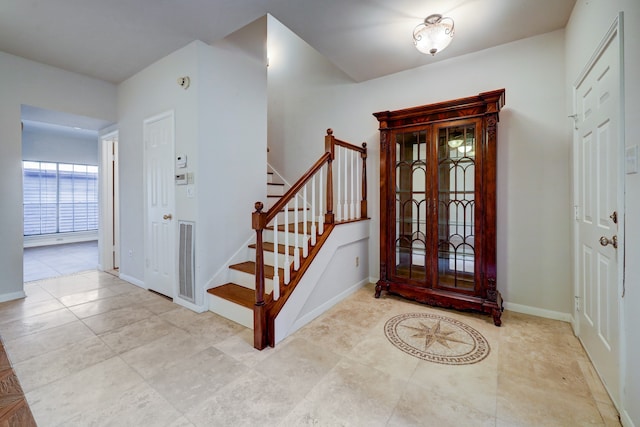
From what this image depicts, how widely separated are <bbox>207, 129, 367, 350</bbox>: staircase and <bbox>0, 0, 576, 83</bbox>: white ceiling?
38.5 inches

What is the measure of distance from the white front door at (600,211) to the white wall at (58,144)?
337 inches

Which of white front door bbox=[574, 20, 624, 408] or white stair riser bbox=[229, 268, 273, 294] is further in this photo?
white stair riser bbox=[229, 268, 273, 294]

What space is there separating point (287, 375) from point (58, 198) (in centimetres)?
826

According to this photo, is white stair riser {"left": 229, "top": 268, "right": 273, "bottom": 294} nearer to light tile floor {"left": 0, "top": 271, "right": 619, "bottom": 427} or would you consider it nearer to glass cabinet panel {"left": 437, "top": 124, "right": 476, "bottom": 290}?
light tile floor {"left": 0, "top": 271, "right": 619, "bottom": 427}

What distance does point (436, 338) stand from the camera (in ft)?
7.39

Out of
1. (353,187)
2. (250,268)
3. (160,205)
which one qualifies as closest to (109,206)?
(160,205)

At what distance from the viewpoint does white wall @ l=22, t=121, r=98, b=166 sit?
6137 millimetres

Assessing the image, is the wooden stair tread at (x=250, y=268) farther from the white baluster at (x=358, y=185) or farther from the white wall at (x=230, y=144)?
the white baluster at (x=358, y=185)

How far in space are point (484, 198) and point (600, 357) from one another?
1363 mm

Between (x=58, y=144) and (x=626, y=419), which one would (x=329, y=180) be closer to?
(x=626, y=419)

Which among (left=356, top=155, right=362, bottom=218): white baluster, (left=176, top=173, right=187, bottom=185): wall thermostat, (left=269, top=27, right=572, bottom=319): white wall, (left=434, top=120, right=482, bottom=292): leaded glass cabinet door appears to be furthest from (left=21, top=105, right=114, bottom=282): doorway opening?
(left=269, top=27, right=572, bottom=319): white wall

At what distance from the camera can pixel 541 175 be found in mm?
2627

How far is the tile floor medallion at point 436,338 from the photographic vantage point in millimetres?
1997

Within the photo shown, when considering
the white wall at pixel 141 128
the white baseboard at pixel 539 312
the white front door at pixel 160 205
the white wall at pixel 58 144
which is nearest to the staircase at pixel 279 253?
the white front door at pixel 160 205
